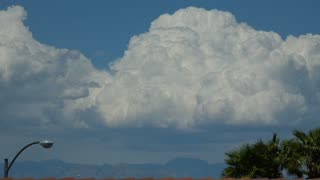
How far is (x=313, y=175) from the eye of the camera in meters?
43.8

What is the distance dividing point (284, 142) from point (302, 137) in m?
1.64

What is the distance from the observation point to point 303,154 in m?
46.2

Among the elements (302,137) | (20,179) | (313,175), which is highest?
(302,137)

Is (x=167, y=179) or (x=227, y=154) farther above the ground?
(x=227, y=154)

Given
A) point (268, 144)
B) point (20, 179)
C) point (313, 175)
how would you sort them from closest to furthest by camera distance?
point (20, 179), point (313, 175), point (268, 144)

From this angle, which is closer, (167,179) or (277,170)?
(167,179)

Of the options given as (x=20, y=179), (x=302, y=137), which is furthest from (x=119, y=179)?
(x=302, y=137)

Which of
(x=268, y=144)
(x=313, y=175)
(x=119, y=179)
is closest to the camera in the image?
(x=119, y=179)

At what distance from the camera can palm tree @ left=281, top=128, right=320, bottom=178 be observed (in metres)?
45.2

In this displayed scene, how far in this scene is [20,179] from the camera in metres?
16.5

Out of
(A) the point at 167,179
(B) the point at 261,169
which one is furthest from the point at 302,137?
(A) the point at 167,179

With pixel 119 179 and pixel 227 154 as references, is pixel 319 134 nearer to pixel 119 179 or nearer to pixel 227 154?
pixel 227 154

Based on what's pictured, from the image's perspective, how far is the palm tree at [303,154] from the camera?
45.2 metres

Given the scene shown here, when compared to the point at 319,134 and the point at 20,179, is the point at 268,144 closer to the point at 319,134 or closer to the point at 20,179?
the point at 319,134
